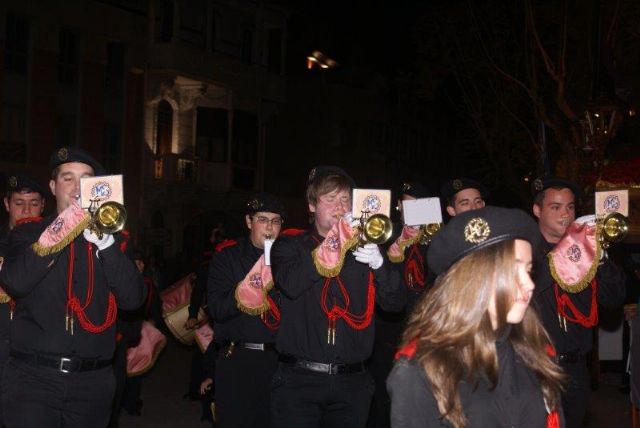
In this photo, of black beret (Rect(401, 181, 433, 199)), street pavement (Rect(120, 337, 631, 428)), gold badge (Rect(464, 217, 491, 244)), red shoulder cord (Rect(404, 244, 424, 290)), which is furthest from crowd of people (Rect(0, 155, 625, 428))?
street pavement (Rect(120, 337, 631, 428))

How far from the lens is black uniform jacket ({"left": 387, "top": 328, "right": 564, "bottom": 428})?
Result: 9.74ft

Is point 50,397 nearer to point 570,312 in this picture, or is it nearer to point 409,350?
point 409,350

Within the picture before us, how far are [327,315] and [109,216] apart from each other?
62.3 inches

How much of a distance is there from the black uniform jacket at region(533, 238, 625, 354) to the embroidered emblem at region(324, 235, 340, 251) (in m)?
1.52

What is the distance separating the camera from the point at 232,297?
23.1ft

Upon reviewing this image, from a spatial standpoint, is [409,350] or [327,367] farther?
[327,367]

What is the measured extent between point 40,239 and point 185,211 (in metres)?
26.5

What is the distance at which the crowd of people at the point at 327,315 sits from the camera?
308cm

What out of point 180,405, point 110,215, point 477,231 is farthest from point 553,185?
point 180,405

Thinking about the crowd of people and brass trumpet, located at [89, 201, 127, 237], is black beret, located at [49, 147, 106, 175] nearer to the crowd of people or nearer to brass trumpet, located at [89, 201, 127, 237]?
the crowd of people

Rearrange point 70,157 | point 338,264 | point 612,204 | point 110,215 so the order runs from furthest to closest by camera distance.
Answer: point 612,204, point 70,157, point 338,264, point 110,215

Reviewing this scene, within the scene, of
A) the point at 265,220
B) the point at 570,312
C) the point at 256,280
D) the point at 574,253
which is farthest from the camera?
the point at 265,220

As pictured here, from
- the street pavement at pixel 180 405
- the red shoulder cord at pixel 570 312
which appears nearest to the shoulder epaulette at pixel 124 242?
the red shoulder cord at pixel 570 312

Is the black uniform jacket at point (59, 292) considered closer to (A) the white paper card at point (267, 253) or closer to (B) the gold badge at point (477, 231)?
(A) the white paper card at point (267, 253)
